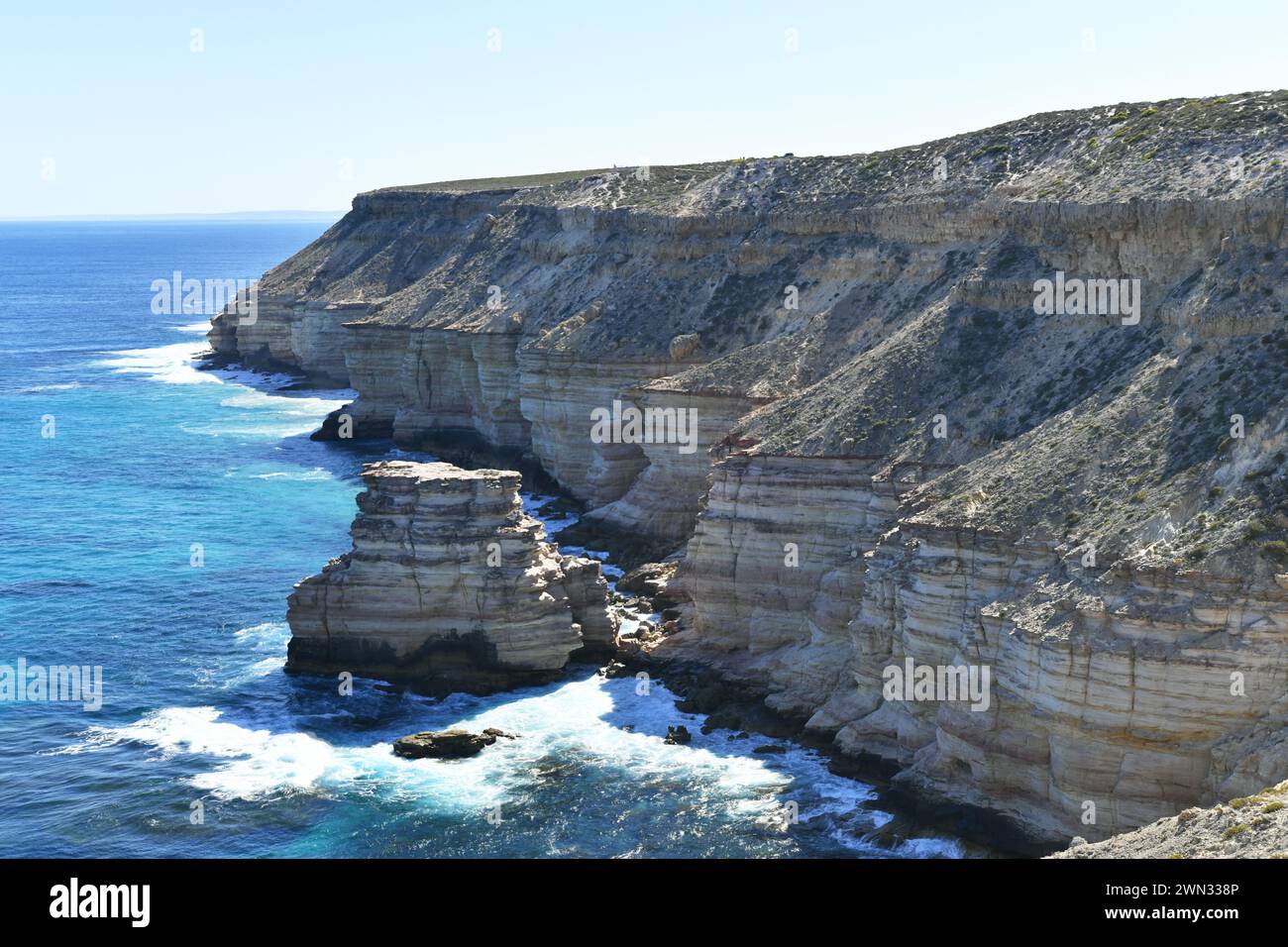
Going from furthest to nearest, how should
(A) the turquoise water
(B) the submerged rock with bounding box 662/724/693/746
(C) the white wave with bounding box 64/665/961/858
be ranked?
(B) the submerged rock with bounding box 662/724/693/746 → (C) the white wave with bounding box 64/665/961/858 → (A) the turquoise water

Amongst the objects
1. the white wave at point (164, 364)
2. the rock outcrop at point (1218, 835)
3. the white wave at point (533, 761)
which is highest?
the white wave at point (164, 364)

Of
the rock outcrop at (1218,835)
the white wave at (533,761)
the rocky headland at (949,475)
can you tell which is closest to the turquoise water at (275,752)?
the white wave at (533,761)

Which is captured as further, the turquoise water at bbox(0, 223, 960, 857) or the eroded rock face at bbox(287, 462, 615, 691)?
the eroded rock face at bbox(287, 462, 615, 691)

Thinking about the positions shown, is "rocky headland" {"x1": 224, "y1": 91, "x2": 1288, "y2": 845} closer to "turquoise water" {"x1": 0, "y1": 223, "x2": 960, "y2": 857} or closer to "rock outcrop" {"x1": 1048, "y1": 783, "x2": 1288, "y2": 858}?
"turquoise water" {"x1": 0, "y1": 223, "x2": 960, "y2": 857}

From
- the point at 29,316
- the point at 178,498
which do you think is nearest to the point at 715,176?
the point at 178,498

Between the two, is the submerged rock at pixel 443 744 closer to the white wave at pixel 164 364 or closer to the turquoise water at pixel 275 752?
the turquoise water at pixel 275 752

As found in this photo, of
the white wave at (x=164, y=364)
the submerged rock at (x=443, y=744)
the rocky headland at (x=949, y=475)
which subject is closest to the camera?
the rocky headland at (x=949, y=475)

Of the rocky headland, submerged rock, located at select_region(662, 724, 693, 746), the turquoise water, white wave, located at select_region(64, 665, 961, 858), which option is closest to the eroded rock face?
the rocky headland
